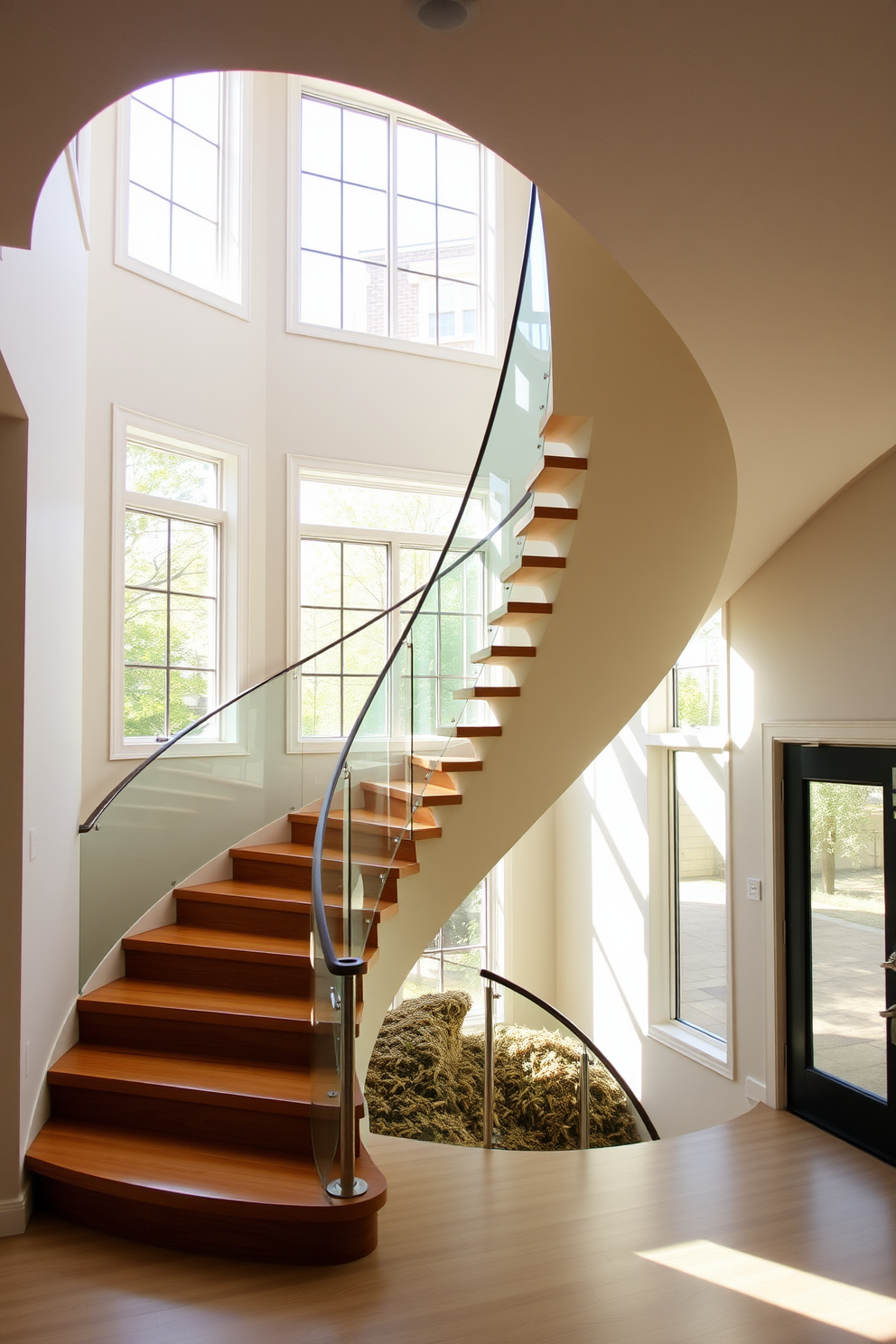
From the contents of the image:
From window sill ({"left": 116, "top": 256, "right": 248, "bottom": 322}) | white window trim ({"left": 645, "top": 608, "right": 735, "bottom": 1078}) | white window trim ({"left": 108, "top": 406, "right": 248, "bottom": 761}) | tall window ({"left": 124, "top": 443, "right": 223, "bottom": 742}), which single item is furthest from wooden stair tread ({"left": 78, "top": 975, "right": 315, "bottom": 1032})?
window sill ({"left": 116, "top": 256, "right": 248, "bottom": 322})

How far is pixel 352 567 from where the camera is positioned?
7570mm

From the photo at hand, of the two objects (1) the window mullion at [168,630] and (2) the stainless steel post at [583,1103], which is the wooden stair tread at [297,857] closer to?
(1) the window mullion at [168,630]

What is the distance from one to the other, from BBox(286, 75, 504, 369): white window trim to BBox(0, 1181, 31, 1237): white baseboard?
230 inches

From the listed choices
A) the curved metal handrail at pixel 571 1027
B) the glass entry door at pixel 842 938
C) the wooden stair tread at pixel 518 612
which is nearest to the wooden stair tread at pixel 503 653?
the wooden stair tread at pixel 518 612

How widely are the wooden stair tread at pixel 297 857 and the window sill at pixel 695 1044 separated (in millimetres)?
2356

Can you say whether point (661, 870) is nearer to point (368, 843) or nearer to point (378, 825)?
point (378, 825)

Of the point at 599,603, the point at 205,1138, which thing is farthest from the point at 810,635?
the point at 205,1138

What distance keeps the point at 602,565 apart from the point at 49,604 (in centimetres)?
257

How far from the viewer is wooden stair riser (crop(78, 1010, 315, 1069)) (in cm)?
436

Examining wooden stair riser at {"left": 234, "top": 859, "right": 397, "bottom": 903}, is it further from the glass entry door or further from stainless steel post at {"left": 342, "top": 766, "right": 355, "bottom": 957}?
the glass entry door

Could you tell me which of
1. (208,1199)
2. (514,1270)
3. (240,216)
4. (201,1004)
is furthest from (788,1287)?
(240,216)

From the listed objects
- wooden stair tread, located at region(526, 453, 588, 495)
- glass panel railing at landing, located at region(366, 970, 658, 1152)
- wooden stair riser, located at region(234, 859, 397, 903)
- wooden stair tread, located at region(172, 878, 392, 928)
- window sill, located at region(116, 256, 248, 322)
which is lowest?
glass panel railing at landing, located at region(366, 970, 658, 1152)

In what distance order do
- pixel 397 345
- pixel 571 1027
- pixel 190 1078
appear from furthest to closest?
pixel 397 345 → pixel 571 1027 → pixel 190 1078

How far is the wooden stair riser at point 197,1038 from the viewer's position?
4.36m
